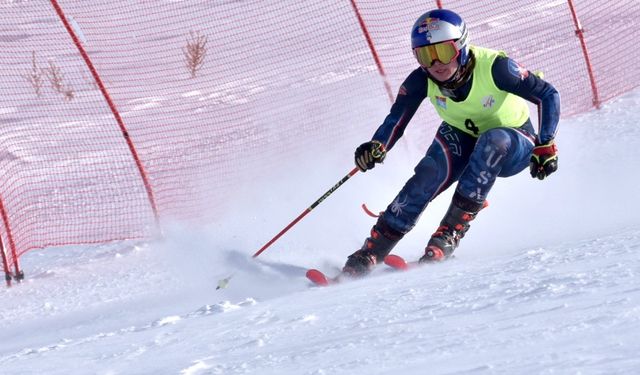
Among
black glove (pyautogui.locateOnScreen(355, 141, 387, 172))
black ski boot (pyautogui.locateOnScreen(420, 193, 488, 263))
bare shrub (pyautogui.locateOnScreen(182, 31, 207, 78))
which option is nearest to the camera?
black ski boot (pyautogui.locateOnScreen(420, 193, 488, 263))

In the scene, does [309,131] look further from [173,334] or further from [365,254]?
[173,334]

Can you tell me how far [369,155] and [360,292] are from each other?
1.28 m

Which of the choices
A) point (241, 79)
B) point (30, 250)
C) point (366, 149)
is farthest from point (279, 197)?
point (241, 79)

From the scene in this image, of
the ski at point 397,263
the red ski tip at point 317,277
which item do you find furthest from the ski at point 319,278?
the ski at point 397,263

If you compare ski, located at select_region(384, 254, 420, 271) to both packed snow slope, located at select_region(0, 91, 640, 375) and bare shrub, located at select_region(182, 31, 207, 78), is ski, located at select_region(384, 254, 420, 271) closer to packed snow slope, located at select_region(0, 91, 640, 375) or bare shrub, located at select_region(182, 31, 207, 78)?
packed snow slope, located at select_region(0, 91, 640, 375)

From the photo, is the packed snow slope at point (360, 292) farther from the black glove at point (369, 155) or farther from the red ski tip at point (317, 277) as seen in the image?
the black glove at point (369, 155)

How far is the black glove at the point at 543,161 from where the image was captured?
205 inches

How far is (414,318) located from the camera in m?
3.75

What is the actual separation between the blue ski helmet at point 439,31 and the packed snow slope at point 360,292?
117cm

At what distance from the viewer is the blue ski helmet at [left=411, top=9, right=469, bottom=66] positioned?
5289 millimetres

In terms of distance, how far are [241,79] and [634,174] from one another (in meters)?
8.21

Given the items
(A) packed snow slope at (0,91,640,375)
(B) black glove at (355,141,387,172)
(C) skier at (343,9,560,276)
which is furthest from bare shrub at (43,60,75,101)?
(C) skier at (343,9,560,276)

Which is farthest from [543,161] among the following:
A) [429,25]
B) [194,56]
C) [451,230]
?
[194,56]

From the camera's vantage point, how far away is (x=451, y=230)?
18.2 ft
